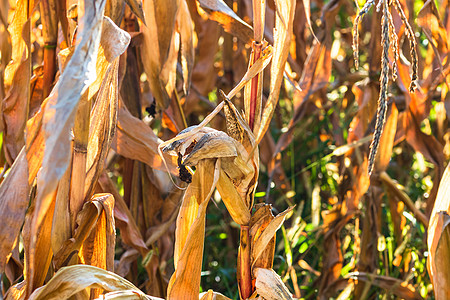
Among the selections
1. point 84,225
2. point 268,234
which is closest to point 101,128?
point 84,225

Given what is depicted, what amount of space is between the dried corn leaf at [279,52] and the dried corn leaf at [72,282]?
0.73ft

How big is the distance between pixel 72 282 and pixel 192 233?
122mm

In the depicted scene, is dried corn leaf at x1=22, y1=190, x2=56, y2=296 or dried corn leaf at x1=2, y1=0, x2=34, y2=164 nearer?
dried corn leaf at x1=22, y1=190, x2=56, y2=296

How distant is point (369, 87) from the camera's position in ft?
3.63

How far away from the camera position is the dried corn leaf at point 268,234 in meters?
0.54

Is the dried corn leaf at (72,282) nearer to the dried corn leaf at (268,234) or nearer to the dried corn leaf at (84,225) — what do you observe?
the dried corn leaf at (84,225)

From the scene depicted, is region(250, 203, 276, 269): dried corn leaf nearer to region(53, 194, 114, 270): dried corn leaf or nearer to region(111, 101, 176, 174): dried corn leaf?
region(53, 194, 114, 270): dried corn leaf

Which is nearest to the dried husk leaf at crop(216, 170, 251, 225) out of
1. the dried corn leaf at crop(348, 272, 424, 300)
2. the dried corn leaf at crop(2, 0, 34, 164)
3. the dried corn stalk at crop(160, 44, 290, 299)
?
the dried corn stalk at crop(160, 44, 290, 299)

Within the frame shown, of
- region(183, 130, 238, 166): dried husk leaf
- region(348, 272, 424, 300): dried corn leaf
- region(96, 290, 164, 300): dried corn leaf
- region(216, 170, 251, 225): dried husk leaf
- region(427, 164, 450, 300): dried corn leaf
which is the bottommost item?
region(348, 272, 424, 300): dried corn leaf

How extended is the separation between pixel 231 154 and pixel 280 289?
5.8 inches

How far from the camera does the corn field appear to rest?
49 centimetres

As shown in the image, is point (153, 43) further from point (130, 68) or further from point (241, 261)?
point (241, 261)

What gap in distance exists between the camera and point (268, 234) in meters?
0.54

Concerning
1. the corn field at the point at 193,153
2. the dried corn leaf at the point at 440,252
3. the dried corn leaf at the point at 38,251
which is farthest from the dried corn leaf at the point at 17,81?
the dried corn leaf at the point at 440,252
